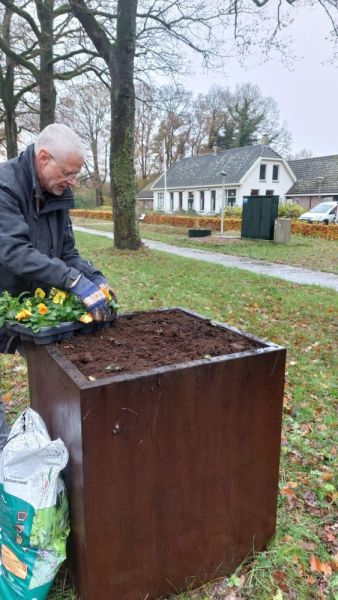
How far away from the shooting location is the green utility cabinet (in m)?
15.6

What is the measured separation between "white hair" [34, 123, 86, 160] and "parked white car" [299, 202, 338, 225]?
23280mm

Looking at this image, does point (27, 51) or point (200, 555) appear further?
point (27, 51)

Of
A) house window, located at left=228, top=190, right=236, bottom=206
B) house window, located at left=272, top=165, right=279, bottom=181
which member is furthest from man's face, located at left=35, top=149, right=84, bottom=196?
house window, located at left=272, top=165, right=279, bottom=181

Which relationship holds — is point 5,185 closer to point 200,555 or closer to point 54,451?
point 54,451

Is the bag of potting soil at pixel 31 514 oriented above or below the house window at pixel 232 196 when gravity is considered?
below

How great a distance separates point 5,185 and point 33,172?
133mm

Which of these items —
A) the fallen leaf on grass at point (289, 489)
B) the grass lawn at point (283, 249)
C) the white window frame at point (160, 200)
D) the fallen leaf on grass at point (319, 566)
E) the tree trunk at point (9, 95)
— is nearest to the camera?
the fallen leaf on grass at point (319, 566)

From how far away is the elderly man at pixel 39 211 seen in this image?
6.33ft

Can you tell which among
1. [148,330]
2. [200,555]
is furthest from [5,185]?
[200,555]

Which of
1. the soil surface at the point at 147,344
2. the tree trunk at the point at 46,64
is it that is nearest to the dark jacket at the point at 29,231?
the soil surface at the point at 147,344

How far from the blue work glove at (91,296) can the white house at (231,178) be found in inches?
1319

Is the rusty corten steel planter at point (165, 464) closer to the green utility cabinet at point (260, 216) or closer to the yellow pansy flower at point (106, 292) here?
the yellow pansy flower at point (106, 292)

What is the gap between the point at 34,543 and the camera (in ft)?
5.48

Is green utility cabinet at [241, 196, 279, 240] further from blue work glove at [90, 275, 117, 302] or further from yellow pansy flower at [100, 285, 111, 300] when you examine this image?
yellow pansy flower at [100, 285, 111, 300]
